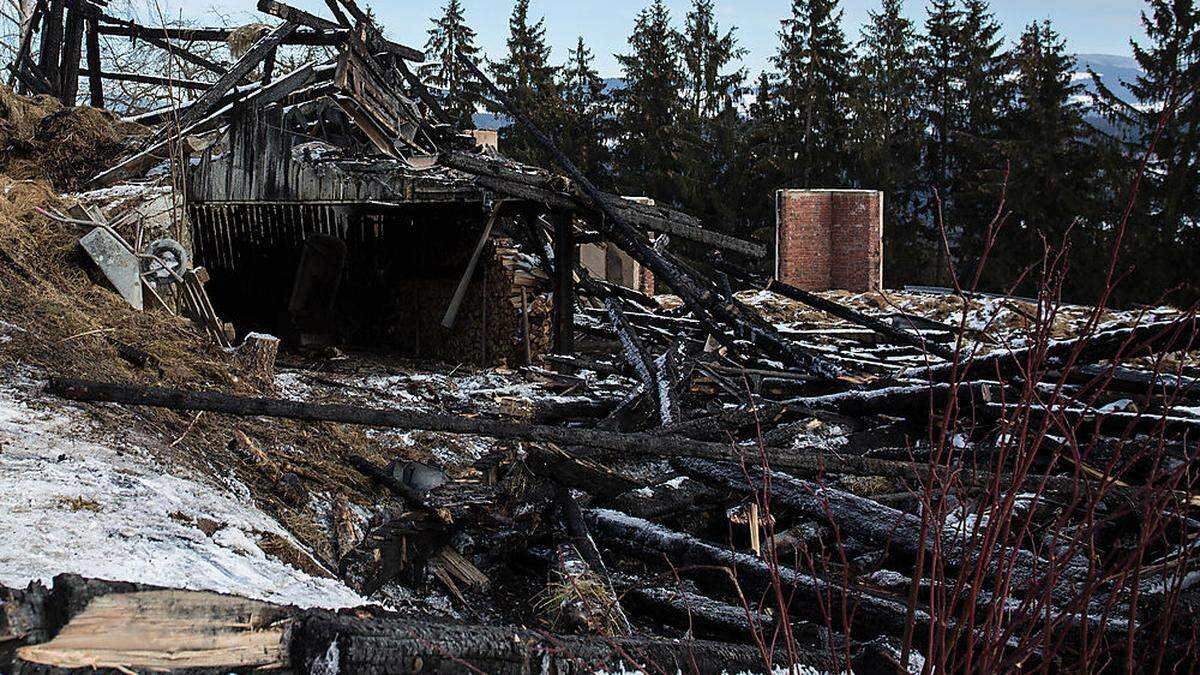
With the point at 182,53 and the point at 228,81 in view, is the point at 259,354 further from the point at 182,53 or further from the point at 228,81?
the point at 182,53

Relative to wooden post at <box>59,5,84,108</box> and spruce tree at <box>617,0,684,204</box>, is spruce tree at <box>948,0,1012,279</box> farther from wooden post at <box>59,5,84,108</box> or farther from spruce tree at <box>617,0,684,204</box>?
wooden post at <box>59,5,84,108</box>

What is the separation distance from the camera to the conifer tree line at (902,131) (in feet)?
93.6

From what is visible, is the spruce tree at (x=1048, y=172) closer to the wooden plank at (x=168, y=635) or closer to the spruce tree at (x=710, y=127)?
the spruce tree at (x=710, y=127)

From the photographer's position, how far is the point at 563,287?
12719 mm

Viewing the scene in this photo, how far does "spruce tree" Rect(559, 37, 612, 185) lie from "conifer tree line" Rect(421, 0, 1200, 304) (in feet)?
0.27

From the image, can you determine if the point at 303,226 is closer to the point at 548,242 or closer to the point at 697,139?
the point at 548,242

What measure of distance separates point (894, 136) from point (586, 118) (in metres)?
12.4

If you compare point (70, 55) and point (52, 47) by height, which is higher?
point (52, 47)

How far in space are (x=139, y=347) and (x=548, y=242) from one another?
7.66 meters

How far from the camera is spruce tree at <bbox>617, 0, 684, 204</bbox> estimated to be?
1484 inches

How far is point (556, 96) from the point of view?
40.3 m

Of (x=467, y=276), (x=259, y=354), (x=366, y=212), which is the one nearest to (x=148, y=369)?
(x=259, y=354)

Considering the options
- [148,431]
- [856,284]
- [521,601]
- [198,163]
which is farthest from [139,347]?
[856,284]

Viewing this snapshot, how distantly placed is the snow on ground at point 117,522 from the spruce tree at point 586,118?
34.3 metres
